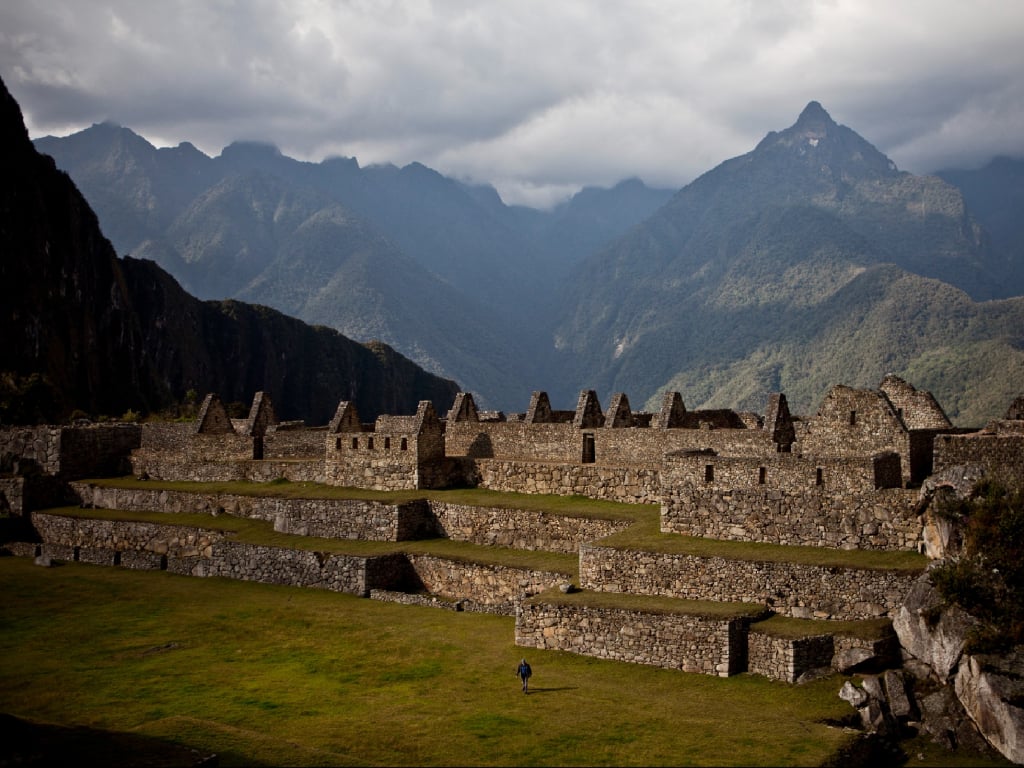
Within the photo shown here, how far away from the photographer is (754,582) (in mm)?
20672

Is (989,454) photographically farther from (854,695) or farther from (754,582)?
(854,695)

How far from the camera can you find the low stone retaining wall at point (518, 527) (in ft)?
85.5

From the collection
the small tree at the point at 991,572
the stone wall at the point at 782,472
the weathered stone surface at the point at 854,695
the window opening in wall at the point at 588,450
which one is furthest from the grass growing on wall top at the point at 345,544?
the small tree at the point at 991,572

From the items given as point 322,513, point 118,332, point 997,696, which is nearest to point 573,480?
point 322,513

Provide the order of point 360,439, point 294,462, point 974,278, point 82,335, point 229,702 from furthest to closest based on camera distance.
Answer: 1. point 82,335
2. point 974,278
3. point 294,462
4. point 360,439
5. point 229,702

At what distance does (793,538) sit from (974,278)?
3979 inches

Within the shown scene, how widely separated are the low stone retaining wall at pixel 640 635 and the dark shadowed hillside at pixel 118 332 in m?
56.5

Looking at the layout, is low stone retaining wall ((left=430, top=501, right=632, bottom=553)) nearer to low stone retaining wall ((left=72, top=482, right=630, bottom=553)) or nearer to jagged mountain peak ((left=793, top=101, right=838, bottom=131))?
low stone retaining wall ((left=72, top=482, right=630, bottom=553))

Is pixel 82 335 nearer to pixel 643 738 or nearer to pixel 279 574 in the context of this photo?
pixel 279 574

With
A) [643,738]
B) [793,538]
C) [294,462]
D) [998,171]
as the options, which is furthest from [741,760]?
[998,171]

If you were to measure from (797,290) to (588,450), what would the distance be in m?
78.2

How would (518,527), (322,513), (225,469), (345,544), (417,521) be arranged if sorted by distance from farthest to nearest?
(225,469), (322,513), (417,521), (345,544), (518,527)

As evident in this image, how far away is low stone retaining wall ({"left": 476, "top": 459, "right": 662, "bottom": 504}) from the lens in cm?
2792

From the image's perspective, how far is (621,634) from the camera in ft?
67.5
